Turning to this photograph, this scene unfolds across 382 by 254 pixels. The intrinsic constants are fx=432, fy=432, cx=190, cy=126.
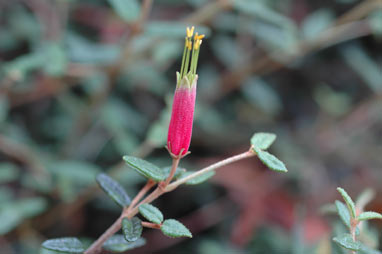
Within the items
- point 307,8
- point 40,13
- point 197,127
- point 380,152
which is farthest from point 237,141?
point 40,13

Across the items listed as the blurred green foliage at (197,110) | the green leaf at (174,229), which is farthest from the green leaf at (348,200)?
the blurred green foliage at (197,110)

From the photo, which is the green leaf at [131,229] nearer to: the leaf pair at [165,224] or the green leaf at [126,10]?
the leaf pair at [165,224]

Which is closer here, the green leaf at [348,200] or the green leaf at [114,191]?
the green leaf at [348,200]

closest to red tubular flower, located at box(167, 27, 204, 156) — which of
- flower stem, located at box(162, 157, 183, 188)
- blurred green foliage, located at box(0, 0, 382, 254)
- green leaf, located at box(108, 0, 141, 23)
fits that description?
flower stem, located at box(162, 157, 183, 188)

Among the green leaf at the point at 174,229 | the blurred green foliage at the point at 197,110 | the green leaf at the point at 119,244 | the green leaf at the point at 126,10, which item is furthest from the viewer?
the blurred green foliage at the point at 197,110

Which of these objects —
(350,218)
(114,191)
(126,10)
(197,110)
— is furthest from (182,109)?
(197,110)

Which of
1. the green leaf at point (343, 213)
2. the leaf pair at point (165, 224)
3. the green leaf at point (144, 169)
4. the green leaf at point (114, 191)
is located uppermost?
the green leaf at point (144, 169)

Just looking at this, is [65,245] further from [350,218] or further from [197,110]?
[197,110]

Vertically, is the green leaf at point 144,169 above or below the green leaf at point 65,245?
above

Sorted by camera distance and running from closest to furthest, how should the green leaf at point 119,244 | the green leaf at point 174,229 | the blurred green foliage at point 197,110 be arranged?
the green leaf at point 174,229 < the green leaf at point 119,244 < the blurred green foliage at point 197,110
